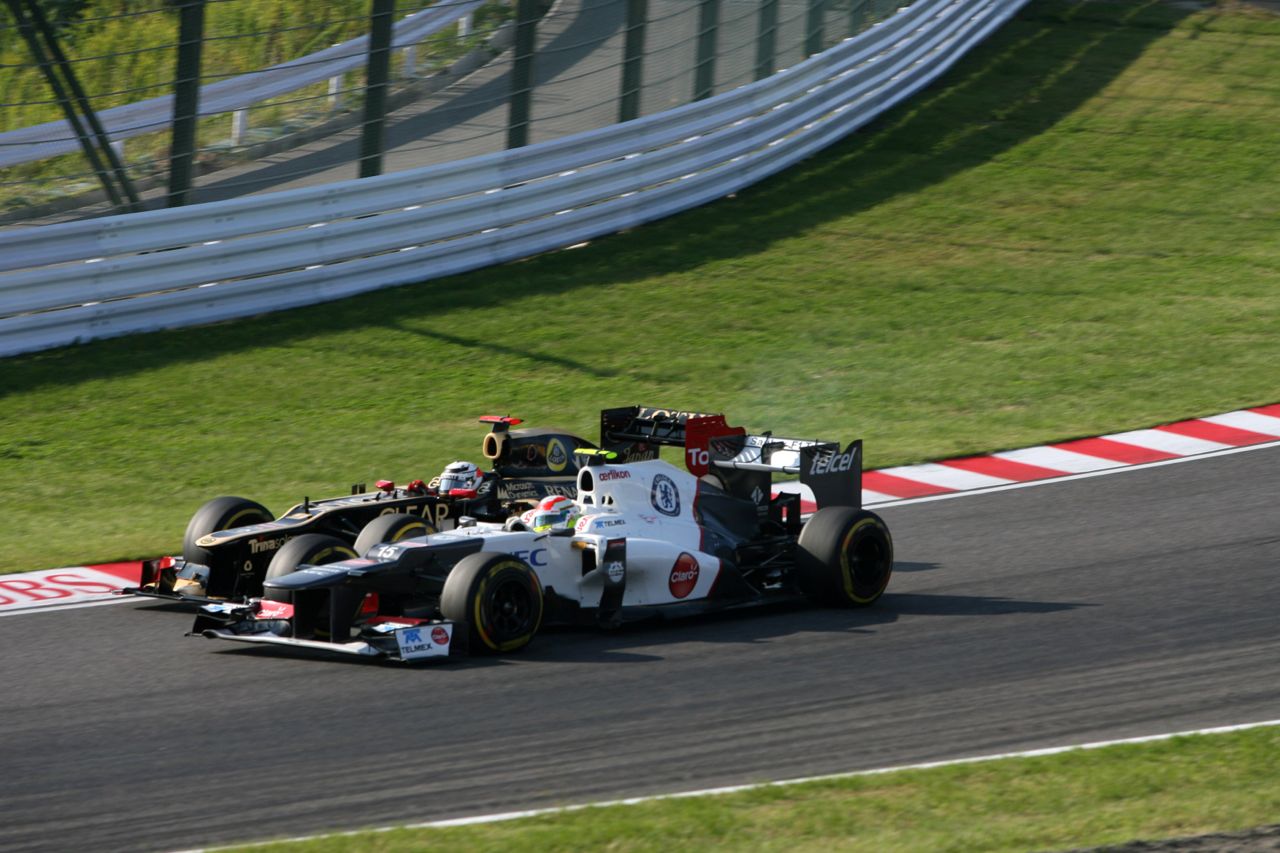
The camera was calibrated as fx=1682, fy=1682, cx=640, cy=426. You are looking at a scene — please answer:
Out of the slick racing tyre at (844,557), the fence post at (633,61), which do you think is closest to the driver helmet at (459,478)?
the slick racing tyre at (844,557)

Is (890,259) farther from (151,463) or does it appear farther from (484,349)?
(151,463)

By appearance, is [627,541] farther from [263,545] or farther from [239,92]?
[239,92]

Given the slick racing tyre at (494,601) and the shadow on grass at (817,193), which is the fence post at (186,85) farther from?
the slick racing tyre at (494,601)

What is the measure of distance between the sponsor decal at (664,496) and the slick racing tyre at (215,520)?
7.22 ft

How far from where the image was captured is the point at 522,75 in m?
16.8

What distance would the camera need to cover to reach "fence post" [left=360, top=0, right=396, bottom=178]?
15.5 m

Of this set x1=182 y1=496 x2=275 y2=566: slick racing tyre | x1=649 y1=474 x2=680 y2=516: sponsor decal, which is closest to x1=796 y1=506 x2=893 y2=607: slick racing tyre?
x1=649 y1=474 x2=680 y2=516: sponsor decal

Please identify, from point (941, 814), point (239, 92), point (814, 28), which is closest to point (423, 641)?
point (941, 814)

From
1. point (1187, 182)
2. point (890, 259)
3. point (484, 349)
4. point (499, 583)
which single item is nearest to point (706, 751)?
point (499, 583)

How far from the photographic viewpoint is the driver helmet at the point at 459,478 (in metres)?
9.55

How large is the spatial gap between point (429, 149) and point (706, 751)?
10633 mm

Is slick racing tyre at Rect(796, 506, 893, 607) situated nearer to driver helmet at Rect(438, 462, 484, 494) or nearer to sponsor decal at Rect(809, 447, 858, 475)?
sponsor decal at Rect(809, 447, 858, 475)

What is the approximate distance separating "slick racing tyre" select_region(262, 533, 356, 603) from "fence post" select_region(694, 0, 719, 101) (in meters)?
11.5

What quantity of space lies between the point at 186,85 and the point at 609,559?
7.90 metres
